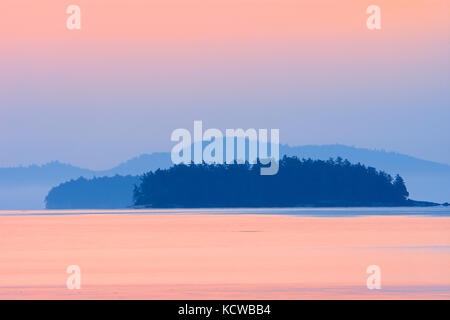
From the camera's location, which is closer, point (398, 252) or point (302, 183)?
point (398, 252)

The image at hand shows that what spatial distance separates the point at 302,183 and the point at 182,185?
19397mm

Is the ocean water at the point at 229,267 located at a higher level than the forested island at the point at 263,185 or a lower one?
lower

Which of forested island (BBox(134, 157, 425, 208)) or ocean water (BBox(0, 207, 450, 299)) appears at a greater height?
forested island (BBox(134, 157, 425, 208))

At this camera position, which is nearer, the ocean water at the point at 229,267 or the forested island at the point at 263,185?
the ocean water at the point at 229,267

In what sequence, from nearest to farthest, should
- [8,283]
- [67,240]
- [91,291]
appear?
1. [91,291]
2. [8,283]
3. [67,240]

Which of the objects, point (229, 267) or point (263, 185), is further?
point (263, 185)

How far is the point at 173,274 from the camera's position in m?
30.6

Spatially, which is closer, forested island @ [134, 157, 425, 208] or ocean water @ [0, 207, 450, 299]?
ocean water @ [0, 207, 450, 299]
